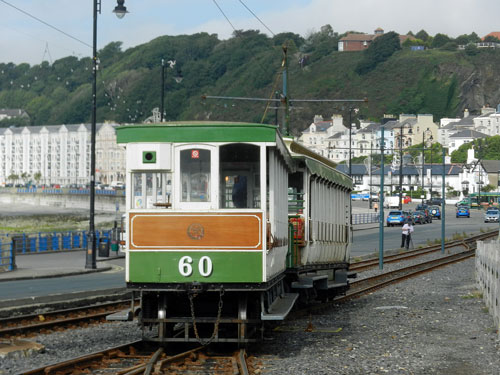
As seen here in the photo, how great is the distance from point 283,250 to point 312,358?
2458 millimetres

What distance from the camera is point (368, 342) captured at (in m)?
15.5

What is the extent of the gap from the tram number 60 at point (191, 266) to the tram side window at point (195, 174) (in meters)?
0.88

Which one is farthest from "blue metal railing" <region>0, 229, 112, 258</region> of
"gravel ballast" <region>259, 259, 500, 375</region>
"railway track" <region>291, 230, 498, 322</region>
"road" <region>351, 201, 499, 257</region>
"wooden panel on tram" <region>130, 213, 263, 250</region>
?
"wooden panel on tram" <region>130, 213, 263, 250</region>

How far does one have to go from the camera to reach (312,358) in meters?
13.7

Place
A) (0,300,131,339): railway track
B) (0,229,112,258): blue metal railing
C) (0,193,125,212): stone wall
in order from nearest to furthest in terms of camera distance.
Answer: (0,300,131,339): railway track → (0,229,112,258): blue metal railing → (0,193,125,212): stone wall

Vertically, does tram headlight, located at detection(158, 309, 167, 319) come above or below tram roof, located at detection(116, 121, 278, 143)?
below

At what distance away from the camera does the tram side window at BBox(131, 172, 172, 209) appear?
13.9 m

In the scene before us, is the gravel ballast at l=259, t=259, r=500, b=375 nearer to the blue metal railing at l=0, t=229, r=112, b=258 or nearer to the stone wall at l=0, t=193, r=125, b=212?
the blue metal railing at l=0, t=229, r=112, b=258

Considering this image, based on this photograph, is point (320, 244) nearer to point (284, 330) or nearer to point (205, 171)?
point (284, 330)

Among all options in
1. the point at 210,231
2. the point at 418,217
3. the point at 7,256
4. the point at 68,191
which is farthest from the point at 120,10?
the point at 68,191

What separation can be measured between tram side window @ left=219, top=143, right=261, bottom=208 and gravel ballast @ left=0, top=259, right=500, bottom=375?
229 centimetres

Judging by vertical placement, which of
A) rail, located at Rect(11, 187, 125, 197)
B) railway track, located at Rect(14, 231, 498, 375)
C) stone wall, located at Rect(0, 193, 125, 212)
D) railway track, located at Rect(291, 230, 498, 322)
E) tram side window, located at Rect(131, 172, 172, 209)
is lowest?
railway track, located at Rect(291, 230, 498, 322)

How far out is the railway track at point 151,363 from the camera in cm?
1209

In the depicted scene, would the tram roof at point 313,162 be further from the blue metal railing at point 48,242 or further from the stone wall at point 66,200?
the stone wall at point 66,200
